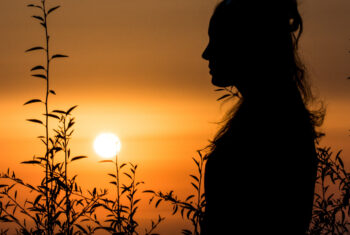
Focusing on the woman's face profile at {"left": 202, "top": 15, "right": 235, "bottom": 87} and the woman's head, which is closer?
the woman's head

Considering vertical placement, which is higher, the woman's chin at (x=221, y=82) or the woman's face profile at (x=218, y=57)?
the woman's face profile at (x=218, y=57)

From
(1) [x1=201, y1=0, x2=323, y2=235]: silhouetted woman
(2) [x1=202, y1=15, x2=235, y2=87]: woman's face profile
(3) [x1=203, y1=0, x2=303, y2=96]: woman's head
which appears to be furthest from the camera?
(2) [x1=202, y1=15, x2=235, y2=87]: woman's face profile

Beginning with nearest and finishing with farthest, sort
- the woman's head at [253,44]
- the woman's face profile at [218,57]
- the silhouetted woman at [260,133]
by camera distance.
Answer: the silhouetted woman at [260,133] → the woman's head at [253,44] → the woman's face profile at [218,57]

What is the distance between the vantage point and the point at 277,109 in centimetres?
280

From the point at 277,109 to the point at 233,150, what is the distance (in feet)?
1.02

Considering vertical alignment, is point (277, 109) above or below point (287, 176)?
above

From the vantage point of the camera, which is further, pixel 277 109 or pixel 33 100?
pixel 33 100

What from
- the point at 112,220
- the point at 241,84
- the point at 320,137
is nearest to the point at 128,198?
the point at 112,220

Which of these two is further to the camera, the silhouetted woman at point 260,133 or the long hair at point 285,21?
the long hair at point 285,21

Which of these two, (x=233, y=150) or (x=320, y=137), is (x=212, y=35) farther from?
(x=320, y=137)

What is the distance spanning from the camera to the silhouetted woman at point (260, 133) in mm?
2623

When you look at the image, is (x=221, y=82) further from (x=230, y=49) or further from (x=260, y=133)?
(x=260, y=133)

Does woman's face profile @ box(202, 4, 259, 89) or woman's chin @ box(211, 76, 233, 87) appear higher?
woman's face profile @ box(202, 4, 259, 89)

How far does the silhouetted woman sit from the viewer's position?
2.62 metres
